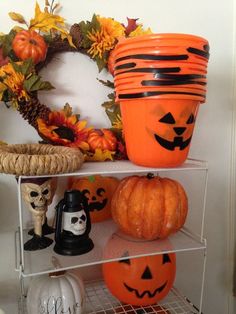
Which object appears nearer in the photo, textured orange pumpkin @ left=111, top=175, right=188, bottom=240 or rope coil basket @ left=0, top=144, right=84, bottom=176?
rope coil basket @ left=0, top=144, right=84, bottom=176

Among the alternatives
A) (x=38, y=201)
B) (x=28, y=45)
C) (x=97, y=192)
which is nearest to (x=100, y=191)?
(x=97, y=192)

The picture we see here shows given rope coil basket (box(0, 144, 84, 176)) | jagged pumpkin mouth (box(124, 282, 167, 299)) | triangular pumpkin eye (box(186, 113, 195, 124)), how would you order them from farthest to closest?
jagged pumpkin mouth (box(124, 282, 167, 299)), triangular pumpkin eye (box(186, 113, 195, 124)), rope coil basket (box(0, 144, 84, 176))

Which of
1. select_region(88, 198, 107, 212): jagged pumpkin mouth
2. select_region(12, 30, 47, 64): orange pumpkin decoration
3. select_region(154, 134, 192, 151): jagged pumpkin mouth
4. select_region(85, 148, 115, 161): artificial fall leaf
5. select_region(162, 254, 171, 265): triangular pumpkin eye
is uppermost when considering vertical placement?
select_region(12, 30, 47, 64): orange pumpkin decoration

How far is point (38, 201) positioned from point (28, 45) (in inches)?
16.5

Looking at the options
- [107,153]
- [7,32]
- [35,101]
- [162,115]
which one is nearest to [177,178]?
[107,153]

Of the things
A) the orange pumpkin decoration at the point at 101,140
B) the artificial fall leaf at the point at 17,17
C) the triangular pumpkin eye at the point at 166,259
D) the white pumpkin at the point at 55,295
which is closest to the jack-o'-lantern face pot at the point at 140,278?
the triangular pumpkin eye at the point at 166,259

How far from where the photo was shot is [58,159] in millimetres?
634

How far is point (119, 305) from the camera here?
0.94m

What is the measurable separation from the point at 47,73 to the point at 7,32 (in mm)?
156

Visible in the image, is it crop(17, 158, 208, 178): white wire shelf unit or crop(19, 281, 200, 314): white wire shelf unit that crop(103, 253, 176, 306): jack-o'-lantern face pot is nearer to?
crop(19, 281, 200, 314): white wire shelf unit

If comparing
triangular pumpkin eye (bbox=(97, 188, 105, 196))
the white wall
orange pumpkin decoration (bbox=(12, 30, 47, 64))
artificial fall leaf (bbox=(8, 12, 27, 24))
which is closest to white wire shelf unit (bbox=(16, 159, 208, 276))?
triangular pumpkin eye (bbox=(97, 188, 105, 196))

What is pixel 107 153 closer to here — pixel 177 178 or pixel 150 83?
pixel 150 83

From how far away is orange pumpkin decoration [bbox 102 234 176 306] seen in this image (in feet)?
→ 2.66

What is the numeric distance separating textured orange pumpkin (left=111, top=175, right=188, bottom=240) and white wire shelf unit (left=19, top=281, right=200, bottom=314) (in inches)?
10.7
